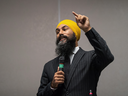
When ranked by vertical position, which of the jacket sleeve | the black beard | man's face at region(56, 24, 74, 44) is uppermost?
man's face at region(56, 24, 74, 44)

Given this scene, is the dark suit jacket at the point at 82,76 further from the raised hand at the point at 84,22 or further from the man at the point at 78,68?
the raised hand at the point at 84,22

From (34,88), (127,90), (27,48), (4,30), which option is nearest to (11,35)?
(4,30)

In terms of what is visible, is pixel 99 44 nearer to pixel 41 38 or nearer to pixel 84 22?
pixel 84 22

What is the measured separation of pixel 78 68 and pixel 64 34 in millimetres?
375

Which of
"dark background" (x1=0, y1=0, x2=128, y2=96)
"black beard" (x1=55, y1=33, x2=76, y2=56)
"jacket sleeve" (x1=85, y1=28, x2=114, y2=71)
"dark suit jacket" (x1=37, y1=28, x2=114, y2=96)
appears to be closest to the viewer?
"jacket sleeve" (x1=85, y1=28, x2=114, y2=71)

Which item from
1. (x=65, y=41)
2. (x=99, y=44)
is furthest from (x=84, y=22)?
(x=65, y=41)

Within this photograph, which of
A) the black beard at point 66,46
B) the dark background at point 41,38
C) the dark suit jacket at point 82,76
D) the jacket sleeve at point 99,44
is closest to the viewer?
the jacket sleeve at point 99,44

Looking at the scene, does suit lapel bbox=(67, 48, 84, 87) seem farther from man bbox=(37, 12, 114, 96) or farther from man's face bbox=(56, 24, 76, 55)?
man's face bbox=(56, 24, 76, 55)

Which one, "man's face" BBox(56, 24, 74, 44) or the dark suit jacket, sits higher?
"man's face" BBox(56, 24, 74, 44)

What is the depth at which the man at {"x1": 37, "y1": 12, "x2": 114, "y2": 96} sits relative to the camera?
3.60ft

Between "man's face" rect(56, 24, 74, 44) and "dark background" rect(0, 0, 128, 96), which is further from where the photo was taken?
"dark background" rect(0, 0, 128, 96)

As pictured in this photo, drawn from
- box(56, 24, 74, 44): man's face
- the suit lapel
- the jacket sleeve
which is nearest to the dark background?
box(56, 24, 74, 44): man's face

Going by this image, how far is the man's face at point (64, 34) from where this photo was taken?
1436 mm

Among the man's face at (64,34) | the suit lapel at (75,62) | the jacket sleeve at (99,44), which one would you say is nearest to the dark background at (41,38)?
the man's face at (64,34)
